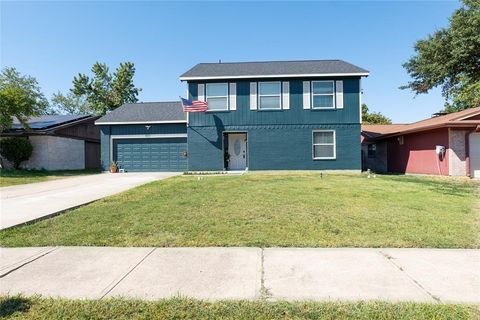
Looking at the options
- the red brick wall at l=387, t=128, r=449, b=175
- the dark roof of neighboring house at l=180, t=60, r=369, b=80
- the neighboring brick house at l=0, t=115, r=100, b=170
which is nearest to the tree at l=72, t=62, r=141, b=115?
the neighboring brick house at l=0, t=115, r=100, b=170

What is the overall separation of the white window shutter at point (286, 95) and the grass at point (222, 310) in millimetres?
14900

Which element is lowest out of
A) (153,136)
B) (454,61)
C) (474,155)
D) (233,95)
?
(474,155)

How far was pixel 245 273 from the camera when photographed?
3.67 metres

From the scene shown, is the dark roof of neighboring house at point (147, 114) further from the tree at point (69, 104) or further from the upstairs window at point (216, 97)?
the tree at point (69, 104)

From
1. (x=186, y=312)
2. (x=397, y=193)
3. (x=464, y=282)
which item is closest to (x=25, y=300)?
(x=186, y=312)

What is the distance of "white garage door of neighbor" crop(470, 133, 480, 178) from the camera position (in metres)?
15.0

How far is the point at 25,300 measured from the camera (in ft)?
9.89

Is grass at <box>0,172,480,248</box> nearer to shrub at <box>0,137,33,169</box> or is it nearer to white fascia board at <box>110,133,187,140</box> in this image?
white fascia board at <box>110,133,187,140</box>

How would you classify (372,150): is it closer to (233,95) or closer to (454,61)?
(454,61)

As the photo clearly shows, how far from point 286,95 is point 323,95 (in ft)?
6.67

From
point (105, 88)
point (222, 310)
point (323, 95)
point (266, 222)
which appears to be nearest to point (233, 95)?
point (323, 95)

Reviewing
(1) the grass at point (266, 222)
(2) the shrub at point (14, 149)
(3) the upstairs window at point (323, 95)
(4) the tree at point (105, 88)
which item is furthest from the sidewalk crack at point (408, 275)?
(4) the tree at point (105, 88)

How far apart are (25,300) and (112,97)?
41126 millimetres

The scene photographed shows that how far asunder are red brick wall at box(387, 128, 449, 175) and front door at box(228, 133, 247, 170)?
31.9 feet
